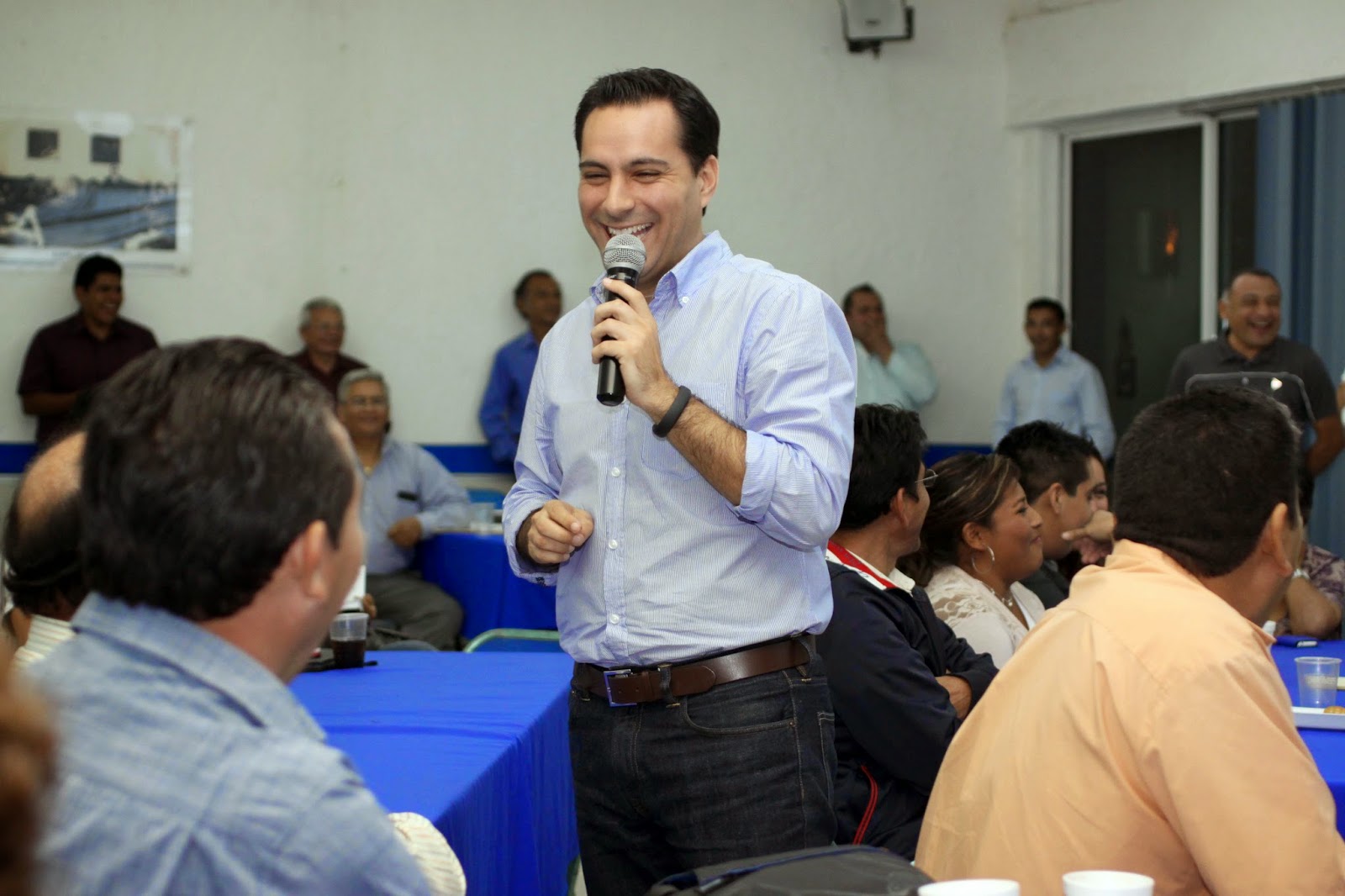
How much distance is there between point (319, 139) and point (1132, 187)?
437 cm

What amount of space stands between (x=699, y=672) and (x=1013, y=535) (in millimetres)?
1519

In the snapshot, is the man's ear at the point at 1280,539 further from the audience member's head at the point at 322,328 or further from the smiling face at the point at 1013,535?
the audience member's head at the point at 322,328

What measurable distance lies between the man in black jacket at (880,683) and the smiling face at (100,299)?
499cm

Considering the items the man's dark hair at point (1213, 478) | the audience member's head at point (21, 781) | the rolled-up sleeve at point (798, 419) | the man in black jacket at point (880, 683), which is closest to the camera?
the audience member's head at point (21, 781)

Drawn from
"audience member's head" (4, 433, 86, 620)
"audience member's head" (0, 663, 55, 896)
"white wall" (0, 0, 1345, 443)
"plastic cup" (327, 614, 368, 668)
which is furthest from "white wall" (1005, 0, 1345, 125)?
"audience member's head" (0, 663, 55, 896)

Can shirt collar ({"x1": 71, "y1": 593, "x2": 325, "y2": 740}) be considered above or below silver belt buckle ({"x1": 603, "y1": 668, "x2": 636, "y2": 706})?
above

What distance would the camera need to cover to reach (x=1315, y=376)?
6.08m

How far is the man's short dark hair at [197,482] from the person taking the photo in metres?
0.98


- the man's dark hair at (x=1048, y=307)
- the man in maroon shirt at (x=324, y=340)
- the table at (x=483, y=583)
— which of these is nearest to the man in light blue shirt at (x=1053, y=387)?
the man's dark hair at (x=1048, y=307)

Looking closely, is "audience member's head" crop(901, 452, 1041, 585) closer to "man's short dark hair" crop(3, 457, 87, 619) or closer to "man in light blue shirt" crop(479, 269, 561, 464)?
"man's short dark hair" crop(3, 457, 87, 619)

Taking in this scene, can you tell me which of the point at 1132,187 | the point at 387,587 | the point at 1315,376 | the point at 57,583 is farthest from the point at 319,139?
the point at 57,583

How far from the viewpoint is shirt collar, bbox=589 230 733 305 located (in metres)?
1.88

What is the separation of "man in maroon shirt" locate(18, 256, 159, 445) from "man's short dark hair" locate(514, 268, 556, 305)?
5.93 feet

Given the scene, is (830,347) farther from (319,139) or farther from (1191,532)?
(319,139)
